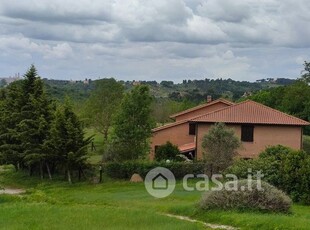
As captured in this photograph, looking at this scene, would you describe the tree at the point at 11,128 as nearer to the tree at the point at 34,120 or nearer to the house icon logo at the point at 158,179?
the tree at the point at 34,120

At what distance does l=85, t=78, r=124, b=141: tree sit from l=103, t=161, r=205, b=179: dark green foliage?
32.0 m

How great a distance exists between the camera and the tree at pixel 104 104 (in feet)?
251

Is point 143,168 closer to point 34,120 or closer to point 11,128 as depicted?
point 34,120

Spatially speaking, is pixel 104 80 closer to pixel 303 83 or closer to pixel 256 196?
pixel 303 83

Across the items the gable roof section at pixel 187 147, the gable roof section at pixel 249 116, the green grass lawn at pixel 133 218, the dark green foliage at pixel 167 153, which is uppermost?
the gable roof section at pixel 249 116

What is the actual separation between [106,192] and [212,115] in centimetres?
1607

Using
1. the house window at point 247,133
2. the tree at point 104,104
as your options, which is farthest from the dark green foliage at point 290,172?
the tree at point 104,104

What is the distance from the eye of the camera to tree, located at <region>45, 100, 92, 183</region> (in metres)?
42.2

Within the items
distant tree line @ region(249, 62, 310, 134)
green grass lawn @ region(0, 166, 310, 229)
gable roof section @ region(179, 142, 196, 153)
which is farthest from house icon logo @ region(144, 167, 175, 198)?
distant tree line @ region(249, 62, 310, 134)

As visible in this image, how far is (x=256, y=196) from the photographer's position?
2047 cm

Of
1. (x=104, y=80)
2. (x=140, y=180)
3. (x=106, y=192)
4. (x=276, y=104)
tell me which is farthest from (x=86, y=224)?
(x=276, y=104)

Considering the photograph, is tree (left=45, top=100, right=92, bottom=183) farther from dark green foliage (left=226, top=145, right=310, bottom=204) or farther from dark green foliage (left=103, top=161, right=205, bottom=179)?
dark green foliage (left=226, top=145, right=310, bottom=204)

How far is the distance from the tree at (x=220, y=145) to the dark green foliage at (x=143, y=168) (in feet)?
4.02

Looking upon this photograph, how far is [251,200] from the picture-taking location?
20453 mm
